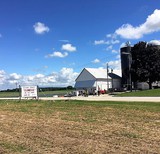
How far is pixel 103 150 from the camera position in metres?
8.68

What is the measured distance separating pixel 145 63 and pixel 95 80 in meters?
13.3

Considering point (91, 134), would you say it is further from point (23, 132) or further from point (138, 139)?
point (23, 132)

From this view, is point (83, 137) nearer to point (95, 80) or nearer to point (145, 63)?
point (145, 63)

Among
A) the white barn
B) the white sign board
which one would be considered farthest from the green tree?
the white sign board

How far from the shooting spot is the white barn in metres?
87.2

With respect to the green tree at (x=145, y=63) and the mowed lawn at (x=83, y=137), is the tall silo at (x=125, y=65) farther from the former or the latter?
the mowed lawn at (x=83, y=137)

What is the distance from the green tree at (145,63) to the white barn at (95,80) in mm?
8218

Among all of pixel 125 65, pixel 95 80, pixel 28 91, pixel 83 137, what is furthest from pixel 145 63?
pixel 83 137

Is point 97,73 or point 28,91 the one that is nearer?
point 28,91

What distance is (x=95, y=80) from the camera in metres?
87.0

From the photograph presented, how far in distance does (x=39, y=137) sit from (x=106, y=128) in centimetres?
258

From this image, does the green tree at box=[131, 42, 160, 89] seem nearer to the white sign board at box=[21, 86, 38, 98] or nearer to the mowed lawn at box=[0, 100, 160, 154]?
the white sign board at box=[21, 86, 38, 98]

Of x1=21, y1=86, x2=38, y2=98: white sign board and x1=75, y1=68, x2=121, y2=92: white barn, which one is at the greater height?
x1=75, y1=68, x2=121, y2=92: white barn

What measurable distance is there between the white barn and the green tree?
27.0 ft
